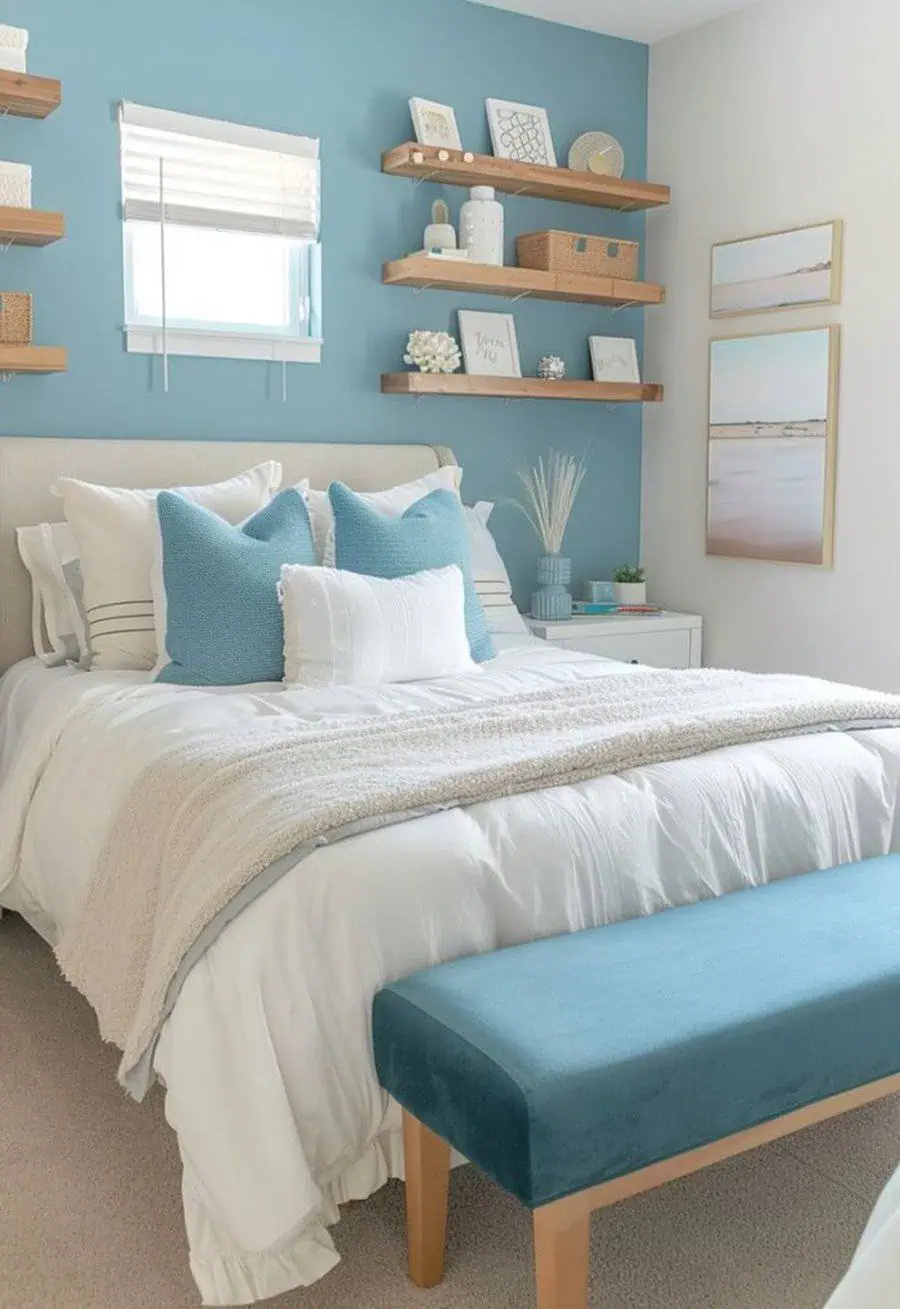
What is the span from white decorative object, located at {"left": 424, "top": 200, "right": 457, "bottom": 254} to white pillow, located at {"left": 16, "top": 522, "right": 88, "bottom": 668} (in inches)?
59.2

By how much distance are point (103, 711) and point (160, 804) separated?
0.60 m

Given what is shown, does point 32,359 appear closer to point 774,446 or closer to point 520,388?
point 520,388

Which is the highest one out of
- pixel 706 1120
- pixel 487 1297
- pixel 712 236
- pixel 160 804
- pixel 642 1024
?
pixel 712 236

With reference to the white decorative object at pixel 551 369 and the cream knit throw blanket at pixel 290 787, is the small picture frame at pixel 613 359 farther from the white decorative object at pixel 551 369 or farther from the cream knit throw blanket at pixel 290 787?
the cream knit throw blanket at pixel 290 787

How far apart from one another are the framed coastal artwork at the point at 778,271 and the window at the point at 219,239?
4.56ft

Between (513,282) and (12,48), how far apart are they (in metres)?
1.64

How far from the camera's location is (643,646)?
452 cm

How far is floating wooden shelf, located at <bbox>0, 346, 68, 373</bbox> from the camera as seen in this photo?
344 cm

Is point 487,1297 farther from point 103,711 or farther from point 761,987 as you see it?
point 103,711

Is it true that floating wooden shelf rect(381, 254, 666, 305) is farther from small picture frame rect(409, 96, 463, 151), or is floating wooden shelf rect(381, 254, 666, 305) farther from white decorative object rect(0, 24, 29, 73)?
Answer: white decorative object rect(0, 24, 29, 73)

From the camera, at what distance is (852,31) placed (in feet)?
13.1

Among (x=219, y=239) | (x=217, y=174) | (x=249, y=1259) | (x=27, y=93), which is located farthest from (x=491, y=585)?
(x=249, y=1259)

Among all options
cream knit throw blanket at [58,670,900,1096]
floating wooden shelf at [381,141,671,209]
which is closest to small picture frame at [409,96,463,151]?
floating wooden shelf at [381,141,671,209]

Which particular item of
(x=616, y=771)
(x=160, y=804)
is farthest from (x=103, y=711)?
(x=616, y=771)
